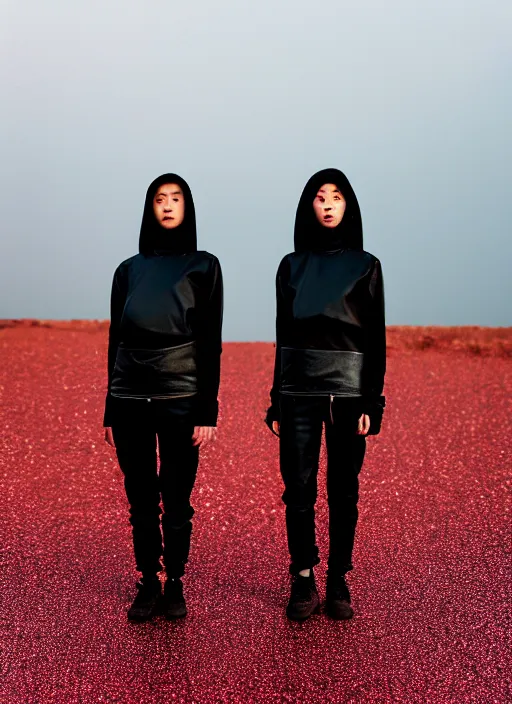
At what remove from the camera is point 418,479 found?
547 cm

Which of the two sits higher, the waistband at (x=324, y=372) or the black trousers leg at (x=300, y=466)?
the waistband at (x=324, y=372)

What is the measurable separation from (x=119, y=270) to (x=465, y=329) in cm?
694

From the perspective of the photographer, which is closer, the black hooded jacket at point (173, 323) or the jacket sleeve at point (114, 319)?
the black hooded jacket at point (173, 323)

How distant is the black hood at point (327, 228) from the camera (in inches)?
124

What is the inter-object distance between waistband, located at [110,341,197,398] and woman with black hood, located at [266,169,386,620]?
0.38 m

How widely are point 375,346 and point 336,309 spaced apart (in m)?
0.25

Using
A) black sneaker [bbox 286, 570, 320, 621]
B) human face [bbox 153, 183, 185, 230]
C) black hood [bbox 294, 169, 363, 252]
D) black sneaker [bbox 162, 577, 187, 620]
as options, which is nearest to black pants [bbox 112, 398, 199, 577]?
black sneaker [bbox 162, 577, 187, 620]

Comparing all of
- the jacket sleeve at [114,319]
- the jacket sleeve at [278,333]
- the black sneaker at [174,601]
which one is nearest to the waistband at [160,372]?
the jacket sleeve at [114,319]

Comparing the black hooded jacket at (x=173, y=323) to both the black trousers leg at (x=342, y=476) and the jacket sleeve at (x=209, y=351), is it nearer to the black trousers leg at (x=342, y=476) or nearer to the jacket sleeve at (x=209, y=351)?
the jacket sleeve at (x=209, y=351)

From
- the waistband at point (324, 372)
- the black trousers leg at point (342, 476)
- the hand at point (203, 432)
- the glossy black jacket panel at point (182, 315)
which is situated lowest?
the black trousers leg at point (342, 476)

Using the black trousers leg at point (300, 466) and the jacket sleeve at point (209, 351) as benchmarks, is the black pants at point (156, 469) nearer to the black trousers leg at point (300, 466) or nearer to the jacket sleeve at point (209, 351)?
the jacket sleeve at point (209, 351)

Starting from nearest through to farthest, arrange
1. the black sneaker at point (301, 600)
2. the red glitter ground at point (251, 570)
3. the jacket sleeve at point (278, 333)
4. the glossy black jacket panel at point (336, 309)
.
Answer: the red glitter ground at point (251, 570) < the glossy black jacket panel at point (336, 309) < the jacket sleeve at point (278, 333) < the black sneaker at point (301, 600)

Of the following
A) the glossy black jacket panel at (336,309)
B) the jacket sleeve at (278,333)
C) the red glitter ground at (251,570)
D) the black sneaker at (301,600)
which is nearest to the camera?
the red glitter ground at (251,570)

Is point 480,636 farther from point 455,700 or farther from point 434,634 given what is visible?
point 455,700
